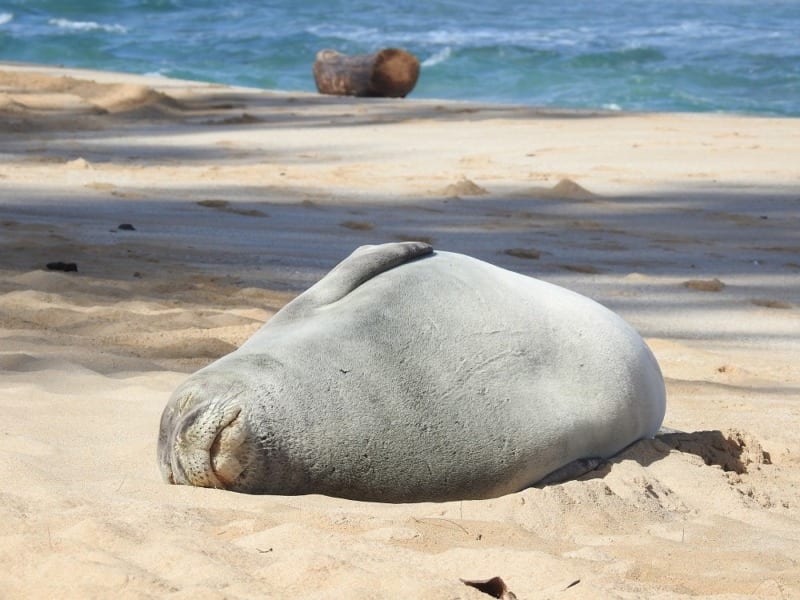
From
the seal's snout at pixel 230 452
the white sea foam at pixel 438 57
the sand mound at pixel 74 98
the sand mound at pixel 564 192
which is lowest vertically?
the white sea foam at pixel 438 57

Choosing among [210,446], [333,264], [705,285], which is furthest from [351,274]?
[705,285]

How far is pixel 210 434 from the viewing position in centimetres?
263

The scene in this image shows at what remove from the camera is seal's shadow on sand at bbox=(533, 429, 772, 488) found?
3107 mm

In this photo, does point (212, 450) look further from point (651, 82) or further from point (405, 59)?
point (651, 82)

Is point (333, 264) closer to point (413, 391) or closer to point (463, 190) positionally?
point (463, 190)

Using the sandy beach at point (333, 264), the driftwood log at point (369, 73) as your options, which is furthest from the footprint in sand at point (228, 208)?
the driftwood log at point (369, 73)

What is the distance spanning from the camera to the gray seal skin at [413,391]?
8.70 feet

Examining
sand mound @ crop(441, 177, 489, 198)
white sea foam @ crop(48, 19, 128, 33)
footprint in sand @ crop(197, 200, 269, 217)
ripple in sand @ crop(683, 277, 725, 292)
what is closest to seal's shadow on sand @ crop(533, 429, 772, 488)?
ripple in sand @ crop(683, 277, 725, 292)

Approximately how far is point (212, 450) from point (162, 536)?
30 cm

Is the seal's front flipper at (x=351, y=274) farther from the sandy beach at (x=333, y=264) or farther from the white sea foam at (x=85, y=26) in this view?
the white sea foam at (x=85, y=26)

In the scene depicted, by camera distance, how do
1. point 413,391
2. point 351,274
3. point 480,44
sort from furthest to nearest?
point 480,44
point 351,274
point 413,391

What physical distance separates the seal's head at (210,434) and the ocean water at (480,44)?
655 inches

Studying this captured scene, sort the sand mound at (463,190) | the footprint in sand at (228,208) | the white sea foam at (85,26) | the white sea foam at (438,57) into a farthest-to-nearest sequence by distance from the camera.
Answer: the white sea foam at (85,26), the white sea foam at (438,57), the sand mound at (463,190), the footprint in sand at (228,208)

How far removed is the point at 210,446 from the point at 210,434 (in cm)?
4
